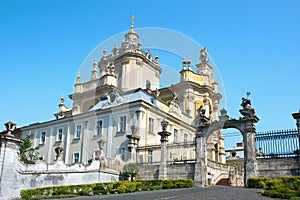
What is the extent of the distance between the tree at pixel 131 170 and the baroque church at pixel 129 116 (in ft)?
3.52

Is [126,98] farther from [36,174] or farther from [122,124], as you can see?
[36,174]

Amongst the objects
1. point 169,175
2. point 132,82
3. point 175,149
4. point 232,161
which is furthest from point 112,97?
point 232,161

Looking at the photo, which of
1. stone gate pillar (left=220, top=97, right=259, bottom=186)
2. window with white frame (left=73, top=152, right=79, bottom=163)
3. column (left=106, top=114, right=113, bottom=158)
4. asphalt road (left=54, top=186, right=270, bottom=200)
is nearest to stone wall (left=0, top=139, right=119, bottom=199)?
asphalt road (left=54, top=186, right=270, bottom=200)

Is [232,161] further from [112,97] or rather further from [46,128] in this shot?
[46,128]

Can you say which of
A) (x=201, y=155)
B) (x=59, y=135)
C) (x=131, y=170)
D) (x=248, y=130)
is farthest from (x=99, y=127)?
(x=248, y=130)

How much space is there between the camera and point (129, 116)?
110ft

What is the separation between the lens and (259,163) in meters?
20.7

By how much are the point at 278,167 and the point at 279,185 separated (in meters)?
3.49

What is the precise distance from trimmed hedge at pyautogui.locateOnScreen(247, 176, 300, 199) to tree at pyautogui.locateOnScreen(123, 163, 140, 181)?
30.6 feet

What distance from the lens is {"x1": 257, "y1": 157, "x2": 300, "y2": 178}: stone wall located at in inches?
759

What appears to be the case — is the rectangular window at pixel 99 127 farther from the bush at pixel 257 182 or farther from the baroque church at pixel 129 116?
the bush at pixel 257 182

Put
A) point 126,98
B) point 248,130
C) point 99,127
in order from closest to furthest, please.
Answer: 1. point 248,130
2. point 99,127
3. point 126,98

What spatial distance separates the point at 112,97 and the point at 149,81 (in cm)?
1193

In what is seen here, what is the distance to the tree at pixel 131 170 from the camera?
25.2 meters
